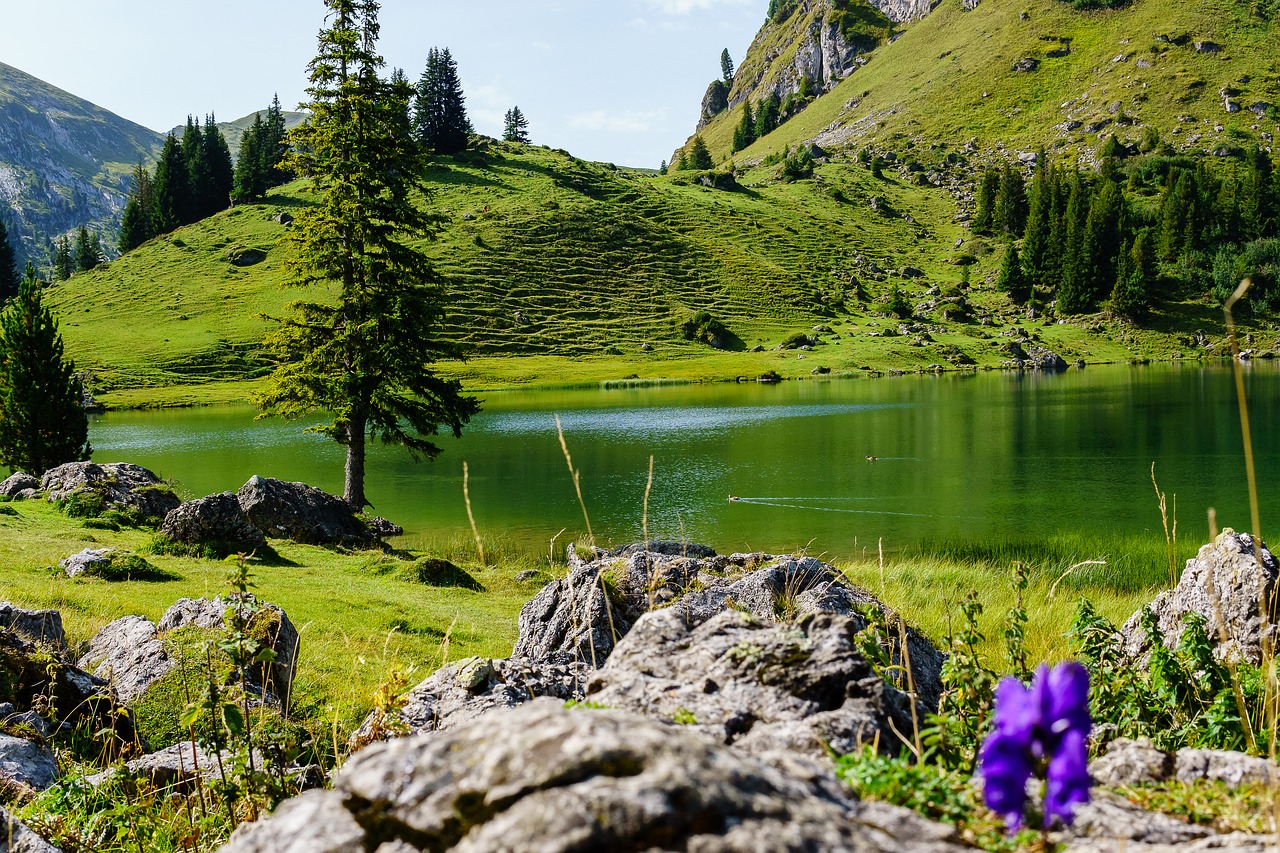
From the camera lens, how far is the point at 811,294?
4803 inches

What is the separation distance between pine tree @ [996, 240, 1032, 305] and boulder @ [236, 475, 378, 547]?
4806 inches

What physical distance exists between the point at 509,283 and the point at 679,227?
4006cm

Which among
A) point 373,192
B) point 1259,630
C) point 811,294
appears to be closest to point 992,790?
point 1259,630

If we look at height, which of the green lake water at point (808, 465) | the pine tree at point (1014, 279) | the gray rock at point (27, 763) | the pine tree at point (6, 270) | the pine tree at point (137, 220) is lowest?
the green lake water at point (808, 465)

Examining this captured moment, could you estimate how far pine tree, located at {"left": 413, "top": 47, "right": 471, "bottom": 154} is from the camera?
14462 centimetres

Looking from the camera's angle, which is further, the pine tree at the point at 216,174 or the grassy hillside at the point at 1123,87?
the grassy hillside at the point at 1123,87

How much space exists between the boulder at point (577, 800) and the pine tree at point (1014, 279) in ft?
442

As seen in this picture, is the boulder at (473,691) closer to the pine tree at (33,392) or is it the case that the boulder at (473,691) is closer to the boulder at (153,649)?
the boulder at (153,649)

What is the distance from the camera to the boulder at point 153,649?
7.77 m

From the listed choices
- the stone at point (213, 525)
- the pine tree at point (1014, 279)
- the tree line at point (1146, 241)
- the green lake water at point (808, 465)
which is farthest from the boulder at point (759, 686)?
the pine tree at point (1014, 279)

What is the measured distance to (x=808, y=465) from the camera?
3547 cm

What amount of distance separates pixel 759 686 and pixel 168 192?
150m

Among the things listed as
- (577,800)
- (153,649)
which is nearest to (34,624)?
(153,649)

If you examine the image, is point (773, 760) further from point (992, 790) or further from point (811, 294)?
point (811, 294)
